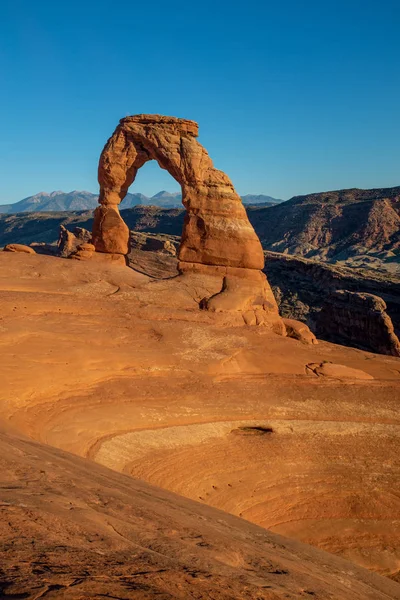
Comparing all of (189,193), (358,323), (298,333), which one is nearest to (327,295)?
(358,323)

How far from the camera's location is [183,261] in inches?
823

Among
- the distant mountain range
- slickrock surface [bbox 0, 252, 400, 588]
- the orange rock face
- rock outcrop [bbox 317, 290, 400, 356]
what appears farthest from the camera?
the distant mountain range

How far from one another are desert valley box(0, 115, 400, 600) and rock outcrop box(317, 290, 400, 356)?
12544 millimetres

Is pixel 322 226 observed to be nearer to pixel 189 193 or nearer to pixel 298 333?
pixel 189 193

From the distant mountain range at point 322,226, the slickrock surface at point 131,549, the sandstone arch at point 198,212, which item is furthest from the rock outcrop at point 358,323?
the distant mountain range at point 322,226

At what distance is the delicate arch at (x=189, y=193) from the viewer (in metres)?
20.5

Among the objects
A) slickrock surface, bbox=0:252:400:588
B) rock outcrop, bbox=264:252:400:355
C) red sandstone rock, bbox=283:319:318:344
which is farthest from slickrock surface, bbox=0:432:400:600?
rock outcrop, bbox=264:252:400:355

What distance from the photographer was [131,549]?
4.20 meters

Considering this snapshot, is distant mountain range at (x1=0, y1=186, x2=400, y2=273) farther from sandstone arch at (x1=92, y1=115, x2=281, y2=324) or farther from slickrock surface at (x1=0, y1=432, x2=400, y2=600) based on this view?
slickrock surface at (x1=0, y1=432, x2=400, y2=600)

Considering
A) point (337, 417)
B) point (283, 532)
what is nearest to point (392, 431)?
point (337, 417)

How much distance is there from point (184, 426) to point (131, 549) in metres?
7.54

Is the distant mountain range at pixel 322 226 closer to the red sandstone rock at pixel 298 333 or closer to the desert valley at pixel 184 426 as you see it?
the red sandstone rock at pixel 298 333

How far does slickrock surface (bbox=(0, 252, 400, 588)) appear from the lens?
32.3 feet

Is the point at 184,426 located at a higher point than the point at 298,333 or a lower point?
lower
